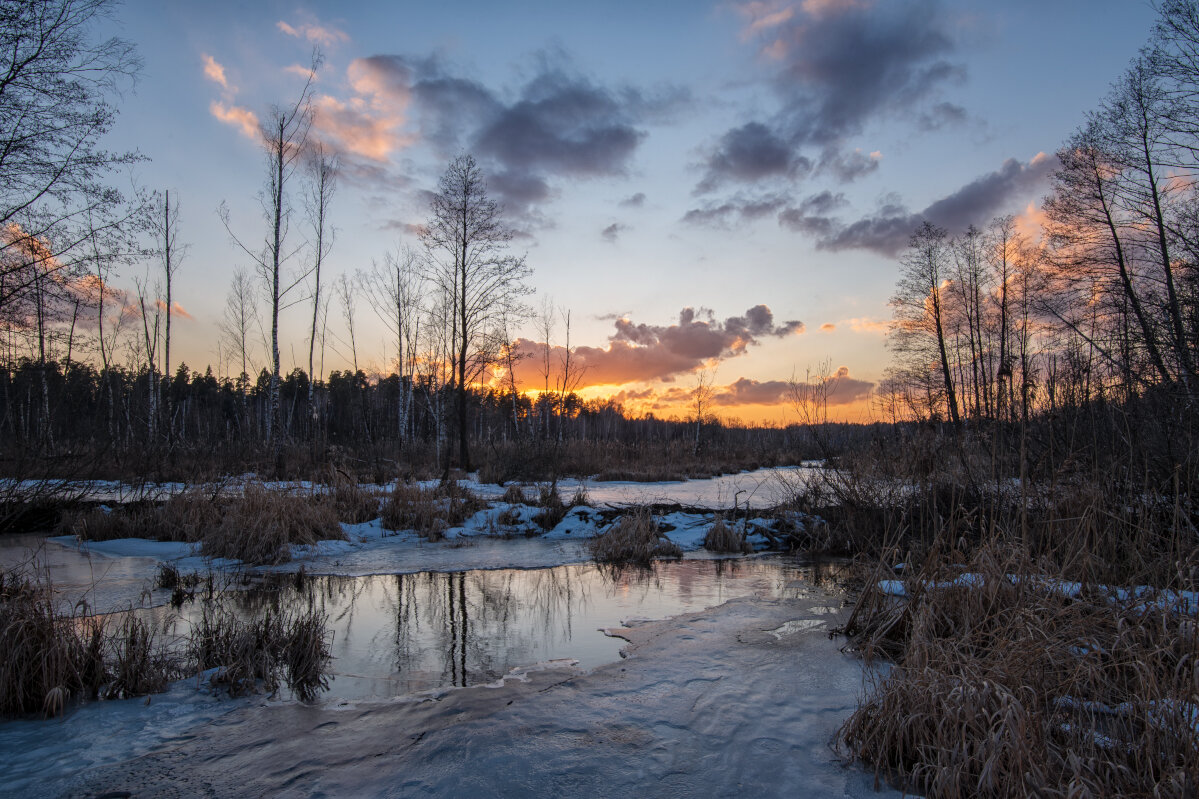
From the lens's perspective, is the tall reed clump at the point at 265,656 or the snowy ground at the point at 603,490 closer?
the tall reed clump at the point at 265,656

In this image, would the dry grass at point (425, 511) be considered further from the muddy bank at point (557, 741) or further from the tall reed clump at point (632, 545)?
the muddy bank at point (557, 741)

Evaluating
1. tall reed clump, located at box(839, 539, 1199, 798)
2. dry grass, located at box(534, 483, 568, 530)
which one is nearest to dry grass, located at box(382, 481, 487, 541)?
dry grass, located at box(534, 483, 568, 530)

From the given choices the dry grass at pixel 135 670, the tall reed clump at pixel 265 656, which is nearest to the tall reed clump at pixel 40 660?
the dry grass at pixel 135 670

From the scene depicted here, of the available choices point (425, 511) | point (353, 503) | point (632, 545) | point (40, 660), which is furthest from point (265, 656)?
point (353, 503)

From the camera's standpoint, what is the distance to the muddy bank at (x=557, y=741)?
8.58 feet

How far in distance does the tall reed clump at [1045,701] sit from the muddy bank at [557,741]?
37 centimetres

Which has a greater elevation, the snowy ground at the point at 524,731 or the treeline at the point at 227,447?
the treeline at the point at 227,447

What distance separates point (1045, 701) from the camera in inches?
101

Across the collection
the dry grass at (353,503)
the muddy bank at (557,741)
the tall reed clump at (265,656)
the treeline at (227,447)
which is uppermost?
the treeline at (227,447)

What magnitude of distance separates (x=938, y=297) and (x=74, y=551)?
119 feet

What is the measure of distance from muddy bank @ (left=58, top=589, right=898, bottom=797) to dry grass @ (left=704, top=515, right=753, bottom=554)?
17.4 feet

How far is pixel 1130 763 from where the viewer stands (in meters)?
2.20

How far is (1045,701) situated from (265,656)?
4714mm

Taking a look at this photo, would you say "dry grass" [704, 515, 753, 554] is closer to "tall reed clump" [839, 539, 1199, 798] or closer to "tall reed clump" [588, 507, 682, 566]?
"tall reed clump" [588, 507, 682, 566]
